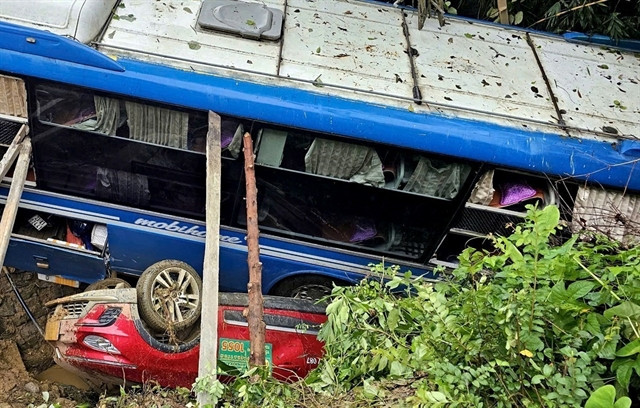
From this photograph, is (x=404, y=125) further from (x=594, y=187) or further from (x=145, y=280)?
(x=145, y=280)

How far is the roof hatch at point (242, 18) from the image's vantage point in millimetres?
4445

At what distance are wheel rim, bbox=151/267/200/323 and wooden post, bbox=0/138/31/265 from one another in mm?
1073

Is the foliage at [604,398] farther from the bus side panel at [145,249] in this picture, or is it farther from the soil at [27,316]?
the soil at [27,316]

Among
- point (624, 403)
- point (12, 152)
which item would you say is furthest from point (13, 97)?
point (624, 403)

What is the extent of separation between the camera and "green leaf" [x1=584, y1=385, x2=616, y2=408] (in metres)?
2.09

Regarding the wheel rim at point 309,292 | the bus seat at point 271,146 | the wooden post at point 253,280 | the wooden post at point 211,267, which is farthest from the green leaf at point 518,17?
the wooden post at point 211,267

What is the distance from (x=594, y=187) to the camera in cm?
427

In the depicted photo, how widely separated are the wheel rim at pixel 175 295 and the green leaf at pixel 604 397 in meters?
3.21

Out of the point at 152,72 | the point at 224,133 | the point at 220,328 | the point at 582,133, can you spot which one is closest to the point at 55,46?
the point at 152,72

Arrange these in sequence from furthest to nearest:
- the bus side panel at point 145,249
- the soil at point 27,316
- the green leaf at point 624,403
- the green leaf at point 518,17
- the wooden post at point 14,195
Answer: the green leaf at point 518,17
the soil at point 27,316
the bus side panel at point 145,249
the wooden post at point 14,195
the green leaf at point 624,403

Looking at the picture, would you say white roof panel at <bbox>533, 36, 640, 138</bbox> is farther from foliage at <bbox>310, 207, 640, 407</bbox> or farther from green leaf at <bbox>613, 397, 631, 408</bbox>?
green leaf at <bbox>613, 397, 631, 408</bbox>

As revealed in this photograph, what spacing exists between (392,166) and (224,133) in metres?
1.25

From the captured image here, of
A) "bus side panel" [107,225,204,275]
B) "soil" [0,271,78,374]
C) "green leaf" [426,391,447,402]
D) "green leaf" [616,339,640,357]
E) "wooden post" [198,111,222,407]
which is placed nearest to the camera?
"green leaf" [616,339,640,357]

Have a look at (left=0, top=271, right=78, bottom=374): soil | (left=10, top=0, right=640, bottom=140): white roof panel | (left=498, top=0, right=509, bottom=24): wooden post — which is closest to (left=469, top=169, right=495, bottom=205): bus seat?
(left=10, top=0, right=640, bottom=140): white roof panel
